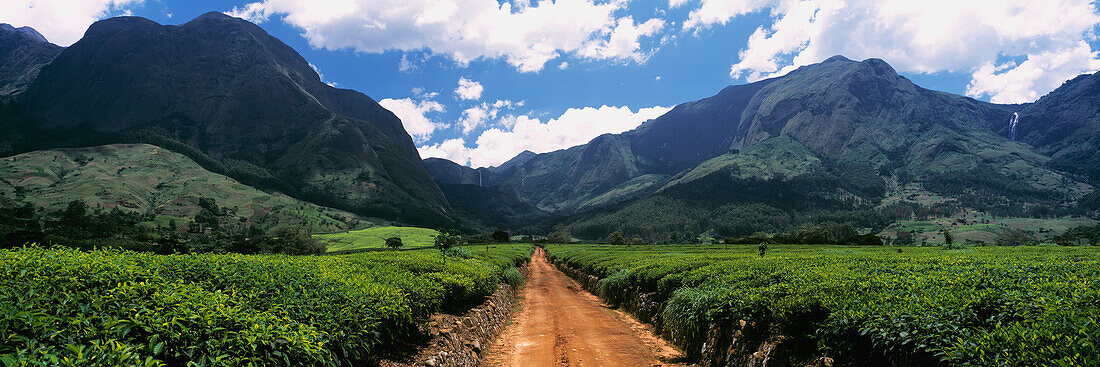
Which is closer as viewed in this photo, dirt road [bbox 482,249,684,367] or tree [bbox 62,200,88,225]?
dirt road [bbox 482,249,684,367]

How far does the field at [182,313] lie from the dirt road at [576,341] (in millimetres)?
5876

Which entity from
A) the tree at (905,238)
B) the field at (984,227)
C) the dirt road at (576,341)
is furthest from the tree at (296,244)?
the field at (984,227)

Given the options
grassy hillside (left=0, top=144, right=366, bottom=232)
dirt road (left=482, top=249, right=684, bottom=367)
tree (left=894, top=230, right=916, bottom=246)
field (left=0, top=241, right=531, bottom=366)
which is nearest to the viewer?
field (left=0, top=241, right=531, bottom=366)

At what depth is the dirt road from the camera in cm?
1367

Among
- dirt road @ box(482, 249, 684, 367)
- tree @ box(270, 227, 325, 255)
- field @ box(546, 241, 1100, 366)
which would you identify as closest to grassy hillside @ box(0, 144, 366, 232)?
tree @ box(270, 227, 325, 255)

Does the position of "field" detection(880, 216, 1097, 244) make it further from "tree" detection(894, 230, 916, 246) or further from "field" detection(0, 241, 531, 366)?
"field" detection(0, 241, 531, 366)

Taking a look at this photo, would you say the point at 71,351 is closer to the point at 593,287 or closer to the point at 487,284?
the point at 487,284

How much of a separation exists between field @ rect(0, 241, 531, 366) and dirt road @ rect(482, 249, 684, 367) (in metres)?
5.88

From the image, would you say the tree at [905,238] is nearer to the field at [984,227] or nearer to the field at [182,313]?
the field at [984,227]

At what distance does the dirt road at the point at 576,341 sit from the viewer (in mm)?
13672

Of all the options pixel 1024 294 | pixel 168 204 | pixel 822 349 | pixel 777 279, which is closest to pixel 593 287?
pixel 777 279

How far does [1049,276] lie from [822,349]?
493 centimetres

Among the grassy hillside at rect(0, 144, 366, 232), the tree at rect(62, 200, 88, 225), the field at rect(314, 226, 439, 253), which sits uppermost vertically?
the grassy hillside at rect(0, 144, 366, 232)

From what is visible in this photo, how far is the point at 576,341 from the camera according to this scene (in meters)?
15.9
